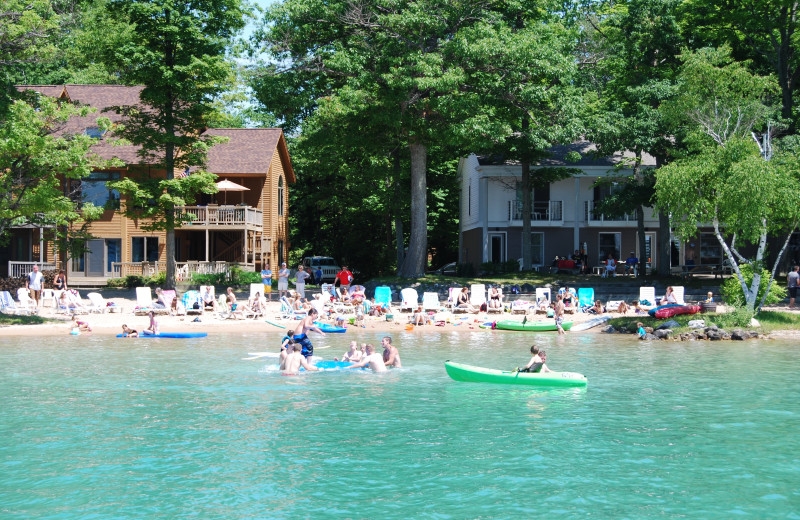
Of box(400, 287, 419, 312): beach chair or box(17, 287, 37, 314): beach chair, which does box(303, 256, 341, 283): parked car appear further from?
box(17, 287, 37, 314): beach chair

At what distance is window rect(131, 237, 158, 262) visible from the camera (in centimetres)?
4553

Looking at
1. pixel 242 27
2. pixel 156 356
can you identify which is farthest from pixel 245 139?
pixel 156 356

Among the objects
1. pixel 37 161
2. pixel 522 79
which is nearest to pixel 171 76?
pixel 37 161

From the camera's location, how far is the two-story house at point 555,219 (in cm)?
4525

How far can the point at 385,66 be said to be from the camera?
37.0m

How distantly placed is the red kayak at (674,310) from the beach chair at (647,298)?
3504 millimetres

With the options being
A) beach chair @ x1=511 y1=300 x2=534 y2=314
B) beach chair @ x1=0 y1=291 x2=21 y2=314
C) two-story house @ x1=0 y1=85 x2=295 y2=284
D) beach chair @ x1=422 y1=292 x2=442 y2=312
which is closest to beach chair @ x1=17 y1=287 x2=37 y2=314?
beach chair @ x1=0 y1=291 x2=21 y2=314

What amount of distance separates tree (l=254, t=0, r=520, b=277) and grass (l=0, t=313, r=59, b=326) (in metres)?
14.4

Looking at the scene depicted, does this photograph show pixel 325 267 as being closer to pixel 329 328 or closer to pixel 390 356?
pixel 329 328

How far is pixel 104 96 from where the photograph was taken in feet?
156

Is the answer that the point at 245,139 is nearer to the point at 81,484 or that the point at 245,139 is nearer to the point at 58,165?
the point at 58,165

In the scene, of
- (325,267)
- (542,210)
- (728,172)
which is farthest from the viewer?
(325,267)

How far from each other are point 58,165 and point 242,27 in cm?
1276

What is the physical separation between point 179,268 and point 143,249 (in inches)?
180
